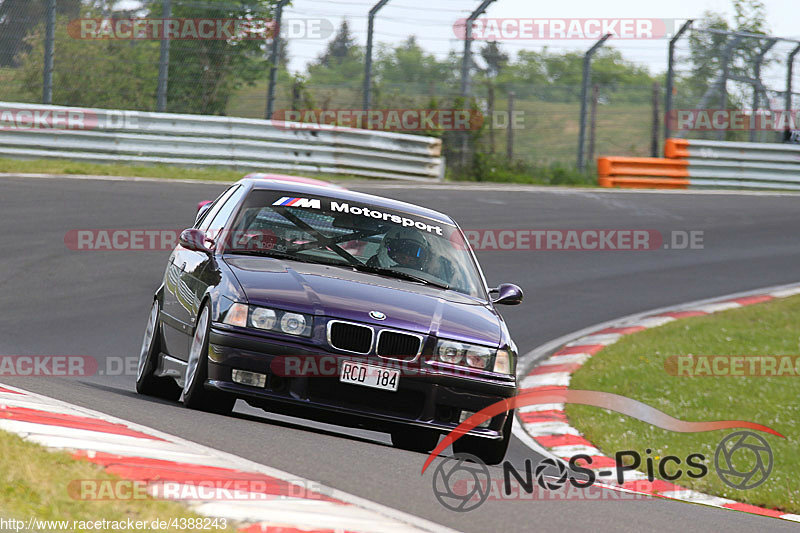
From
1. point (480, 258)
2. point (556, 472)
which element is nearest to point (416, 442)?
point (556, 472)

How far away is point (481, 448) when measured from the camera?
6.19 metres

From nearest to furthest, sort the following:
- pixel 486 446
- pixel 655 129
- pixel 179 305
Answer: pixel 486 446 → pixel 179 305 → pixel 655 129

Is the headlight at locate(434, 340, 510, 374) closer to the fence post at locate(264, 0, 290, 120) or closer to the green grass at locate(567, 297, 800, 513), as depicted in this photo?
the green grass at locate(567, 297, 800, 513)

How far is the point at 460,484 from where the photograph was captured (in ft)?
16.4

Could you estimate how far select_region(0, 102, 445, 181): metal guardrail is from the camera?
18469 millimetres

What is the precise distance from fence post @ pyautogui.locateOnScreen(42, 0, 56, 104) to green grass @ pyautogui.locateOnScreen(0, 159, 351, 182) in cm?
134

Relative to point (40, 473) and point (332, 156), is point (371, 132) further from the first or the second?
point (40, 473)

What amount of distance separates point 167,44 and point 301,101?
3.28m

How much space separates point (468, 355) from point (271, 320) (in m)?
1.03

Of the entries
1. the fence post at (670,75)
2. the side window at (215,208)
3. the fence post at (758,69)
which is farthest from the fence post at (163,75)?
the side window at (215,208)

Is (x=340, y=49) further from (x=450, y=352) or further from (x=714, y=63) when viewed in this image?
(x=450, y=352)

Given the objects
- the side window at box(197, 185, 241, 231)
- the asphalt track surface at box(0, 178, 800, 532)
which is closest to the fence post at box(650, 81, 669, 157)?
the asphalt track surface at box(0, 178, 800, 532)

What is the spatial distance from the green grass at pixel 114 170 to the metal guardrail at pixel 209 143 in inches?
5.2

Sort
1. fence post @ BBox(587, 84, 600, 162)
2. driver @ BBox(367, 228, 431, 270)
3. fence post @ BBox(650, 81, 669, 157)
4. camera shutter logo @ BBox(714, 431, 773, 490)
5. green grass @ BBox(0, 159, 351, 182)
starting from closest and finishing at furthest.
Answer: driver @ BBox(367, 228, 431, 270) < camera shutter logo @ BBox(714, 431, 773, 490) < green grass @ BBox(0, 159, 351, 182) < fence post @ BBox(587, 84, 600, 162) < fence post @ BBox(650, 81, 669, 157)
